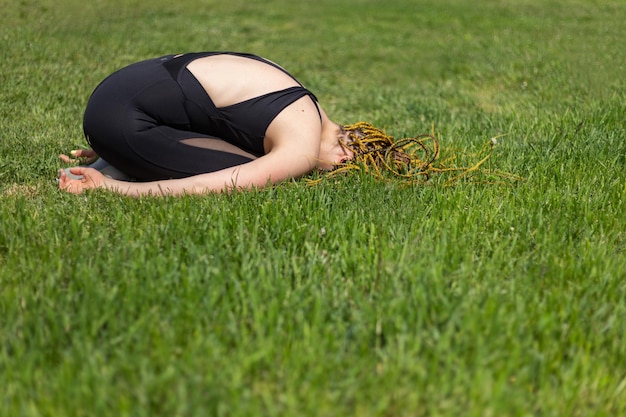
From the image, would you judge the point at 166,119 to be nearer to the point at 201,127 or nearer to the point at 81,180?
the point at 201,127

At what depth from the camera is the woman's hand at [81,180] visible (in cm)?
357

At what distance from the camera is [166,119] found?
363cm

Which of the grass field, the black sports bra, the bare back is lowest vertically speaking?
the grass field

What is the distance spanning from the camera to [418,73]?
838 cm

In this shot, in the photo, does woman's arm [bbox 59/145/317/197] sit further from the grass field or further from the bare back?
the bare back

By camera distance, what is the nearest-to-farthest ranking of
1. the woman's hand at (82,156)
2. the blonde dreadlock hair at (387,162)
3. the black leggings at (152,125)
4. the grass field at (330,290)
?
the grass field at (330,290)
the black leggings at (152,125)
the blonde dreadlock hair at (387,162)
the woman's hand at (82,156)

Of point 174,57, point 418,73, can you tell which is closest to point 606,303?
point 174,57

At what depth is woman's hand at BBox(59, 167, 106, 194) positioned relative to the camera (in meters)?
3.57

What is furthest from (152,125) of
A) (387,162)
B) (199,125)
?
(387,162)

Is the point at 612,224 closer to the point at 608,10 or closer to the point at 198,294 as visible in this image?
the point at 198,294

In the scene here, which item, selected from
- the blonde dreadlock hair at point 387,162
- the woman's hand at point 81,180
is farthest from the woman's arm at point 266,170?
the blonde dreadlock hair at point 387,162

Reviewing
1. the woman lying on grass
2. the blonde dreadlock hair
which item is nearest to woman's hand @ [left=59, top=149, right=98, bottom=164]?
the woman lying on grass

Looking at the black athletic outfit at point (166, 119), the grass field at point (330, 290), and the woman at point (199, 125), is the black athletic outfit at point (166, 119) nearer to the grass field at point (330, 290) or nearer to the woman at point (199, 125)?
the woman at point (199, 125)

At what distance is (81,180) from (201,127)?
701mm
